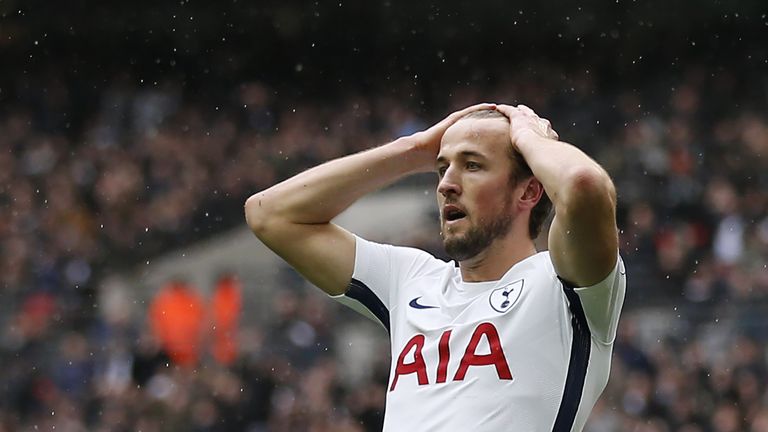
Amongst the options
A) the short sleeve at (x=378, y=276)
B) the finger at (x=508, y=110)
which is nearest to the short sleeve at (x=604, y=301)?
the finger at (x=508, y=110)

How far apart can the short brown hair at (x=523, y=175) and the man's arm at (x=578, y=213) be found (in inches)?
8.5

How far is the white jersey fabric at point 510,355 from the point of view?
135 inches

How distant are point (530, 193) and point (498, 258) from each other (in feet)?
0.67

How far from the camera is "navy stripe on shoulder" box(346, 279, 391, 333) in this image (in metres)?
4.03

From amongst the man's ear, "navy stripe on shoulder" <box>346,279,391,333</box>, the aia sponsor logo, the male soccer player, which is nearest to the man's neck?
the male soccer player

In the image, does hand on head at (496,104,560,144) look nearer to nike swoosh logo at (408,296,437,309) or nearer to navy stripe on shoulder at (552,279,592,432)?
navy stripe on shoulder at (552,279,592,432)

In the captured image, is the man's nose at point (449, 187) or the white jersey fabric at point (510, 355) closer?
the white jersey fabric at point (510, 355)

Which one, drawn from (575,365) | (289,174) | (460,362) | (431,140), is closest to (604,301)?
(575,365)

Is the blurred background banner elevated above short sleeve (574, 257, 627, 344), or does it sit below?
below

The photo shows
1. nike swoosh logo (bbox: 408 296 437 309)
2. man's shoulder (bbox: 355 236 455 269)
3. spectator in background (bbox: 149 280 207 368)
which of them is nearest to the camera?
nike swoosh logo (bbox: 408 296 437 309)

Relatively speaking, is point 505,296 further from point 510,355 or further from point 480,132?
point 480,132

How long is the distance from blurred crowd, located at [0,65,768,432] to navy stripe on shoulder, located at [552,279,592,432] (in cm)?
689

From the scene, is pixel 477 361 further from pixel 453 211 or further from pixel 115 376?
pixel 115 376

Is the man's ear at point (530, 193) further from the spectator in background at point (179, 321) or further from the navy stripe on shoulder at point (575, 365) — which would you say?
the spectator in background at point (179, 321)
